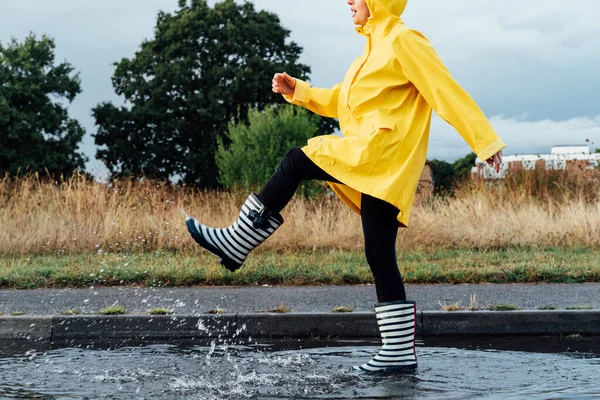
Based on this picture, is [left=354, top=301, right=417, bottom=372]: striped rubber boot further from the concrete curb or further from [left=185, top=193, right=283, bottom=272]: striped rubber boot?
the concrete curb

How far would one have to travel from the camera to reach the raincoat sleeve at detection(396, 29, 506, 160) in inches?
168

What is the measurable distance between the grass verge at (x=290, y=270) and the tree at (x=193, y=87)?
31.4 metres

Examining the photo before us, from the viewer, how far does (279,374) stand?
4.79m

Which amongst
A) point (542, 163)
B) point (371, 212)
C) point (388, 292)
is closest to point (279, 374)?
point (388, 292)

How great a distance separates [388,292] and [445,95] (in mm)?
1156

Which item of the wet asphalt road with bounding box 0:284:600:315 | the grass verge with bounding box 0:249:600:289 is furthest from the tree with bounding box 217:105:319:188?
the wet asphalt road with bounding box 0:284:600:315

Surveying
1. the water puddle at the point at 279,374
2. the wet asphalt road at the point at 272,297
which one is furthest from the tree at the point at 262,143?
the water puddle at the point at 279,374

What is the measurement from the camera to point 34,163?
4278 centimetres

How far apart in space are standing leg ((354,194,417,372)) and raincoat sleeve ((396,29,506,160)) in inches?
23.5

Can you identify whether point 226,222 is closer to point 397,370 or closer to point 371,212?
point 397,370

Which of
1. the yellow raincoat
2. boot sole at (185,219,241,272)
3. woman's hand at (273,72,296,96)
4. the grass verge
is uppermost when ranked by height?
woman's hand at (273,72,296,96)

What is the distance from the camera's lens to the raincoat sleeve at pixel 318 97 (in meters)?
5.06

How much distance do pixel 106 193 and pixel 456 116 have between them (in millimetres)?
11719

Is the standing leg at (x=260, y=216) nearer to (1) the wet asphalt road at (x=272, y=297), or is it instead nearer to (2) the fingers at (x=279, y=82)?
(2) the fingers at (x=279, y=82)
